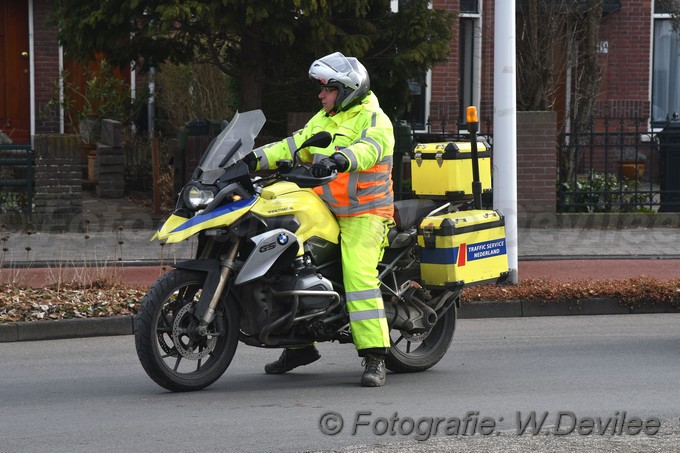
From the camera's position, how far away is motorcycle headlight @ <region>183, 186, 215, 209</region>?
666 cm

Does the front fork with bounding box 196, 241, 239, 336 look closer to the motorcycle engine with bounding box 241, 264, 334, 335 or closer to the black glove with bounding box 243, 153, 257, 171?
the motorcycle engine with bounding box 241, 264, 334, 335

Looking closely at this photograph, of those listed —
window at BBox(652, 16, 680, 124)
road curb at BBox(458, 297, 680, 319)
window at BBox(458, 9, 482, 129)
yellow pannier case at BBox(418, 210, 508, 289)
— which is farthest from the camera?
window at BBox(652, 16, 680, 124)

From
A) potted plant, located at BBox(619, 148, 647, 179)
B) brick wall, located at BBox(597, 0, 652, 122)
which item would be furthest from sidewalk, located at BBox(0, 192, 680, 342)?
brick wall, located at BBox(597, 0, 652, 122)

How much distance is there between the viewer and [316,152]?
716cm

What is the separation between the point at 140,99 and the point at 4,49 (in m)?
2.94

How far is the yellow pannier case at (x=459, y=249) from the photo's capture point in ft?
24.1

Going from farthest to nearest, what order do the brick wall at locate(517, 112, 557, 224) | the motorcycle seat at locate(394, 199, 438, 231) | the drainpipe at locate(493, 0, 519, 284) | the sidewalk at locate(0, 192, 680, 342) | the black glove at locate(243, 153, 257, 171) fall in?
the brick wall at locate(517, 112, 557, 224)
the drainpipe at locate(493, 0, 519, 284)
the sidewalk at locate(0, 192, 680, 342)
the motorcycle seat at locate(394, 199, 438, 231)
the black glove at locate(243, 153, 257, 171)

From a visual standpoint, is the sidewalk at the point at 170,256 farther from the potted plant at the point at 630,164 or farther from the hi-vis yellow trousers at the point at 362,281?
the hi-vis yellow trousers at the point at 362,281

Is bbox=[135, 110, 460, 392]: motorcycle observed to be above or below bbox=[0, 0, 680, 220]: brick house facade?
below

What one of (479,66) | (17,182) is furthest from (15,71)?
(479,66)

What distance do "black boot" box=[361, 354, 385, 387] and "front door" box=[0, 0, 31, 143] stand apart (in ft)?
50.5

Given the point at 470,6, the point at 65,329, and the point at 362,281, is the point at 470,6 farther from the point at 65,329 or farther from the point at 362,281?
the point at 362,281

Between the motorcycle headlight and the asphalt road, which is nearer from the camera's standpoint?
the asphalt road

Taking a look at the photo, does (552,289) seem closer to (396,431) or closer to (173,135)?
(396,431)
